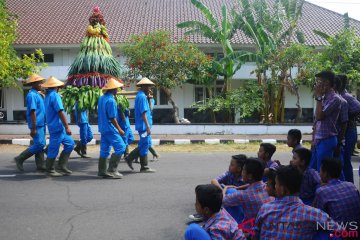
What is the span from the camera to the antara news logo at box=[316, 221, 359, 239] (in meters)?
3.21

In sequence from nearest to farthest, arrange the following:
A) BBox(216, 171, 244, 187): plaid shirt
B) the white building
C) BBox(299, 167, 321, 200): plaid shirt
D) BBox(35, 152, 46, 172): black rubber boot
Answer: BBox(299, 167, 321, 200): plaid shirt → BBox(216, 171, 244, 187): plaid shirt → BBox(35, 152, 46, 172): black rubber boot → the white building

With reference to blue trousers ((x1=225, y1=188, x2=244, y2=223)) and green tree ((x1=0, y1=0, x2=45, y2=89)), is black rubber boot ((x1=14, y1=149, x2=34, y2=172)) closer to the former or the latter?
blue trousers ((x1=225, y1=188, x2=244, y2=223))

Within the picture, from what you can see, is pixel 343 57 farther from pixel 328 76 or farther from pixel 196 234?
pixel 196 234

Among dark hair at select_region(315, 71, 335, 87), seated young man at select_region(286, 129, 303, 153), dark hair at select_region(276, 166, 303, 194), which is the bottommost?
dark hair at select_region(276, 166, 303, 194)

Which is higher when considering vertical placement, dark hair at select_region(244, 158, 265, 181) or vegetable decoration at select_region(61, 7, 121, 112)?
vegetable decoration at select_region(61, 7, 121, 112)

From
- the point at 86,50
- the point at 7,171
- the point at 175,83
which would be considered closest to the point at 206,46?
the point at 175,83

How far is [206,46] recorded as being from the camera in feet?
71.1

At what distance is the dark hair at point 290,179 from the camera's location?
11.1ft

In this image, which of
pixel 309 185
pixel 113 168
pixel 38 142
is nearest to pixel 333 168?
pixel 309 185

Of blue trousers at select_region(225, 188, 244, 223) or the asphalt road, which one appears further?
the asphalt road

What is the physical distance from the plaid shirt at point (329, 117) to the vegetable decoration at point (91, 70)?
189 inches

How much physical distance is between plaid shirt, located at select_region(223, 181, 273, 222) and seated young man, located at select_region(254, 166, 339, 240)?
0.60m

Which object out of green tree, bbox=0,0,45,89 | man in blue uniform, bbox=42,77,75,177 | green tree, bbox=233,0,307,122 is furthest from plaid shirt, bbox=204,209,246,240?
green tree, bbox=233,0,307,122

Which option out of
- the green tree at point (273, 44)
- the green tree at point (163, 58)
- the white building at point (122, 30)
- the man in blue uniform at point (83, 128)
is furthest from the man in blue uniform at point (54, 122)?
the white building at point (122, 30)
